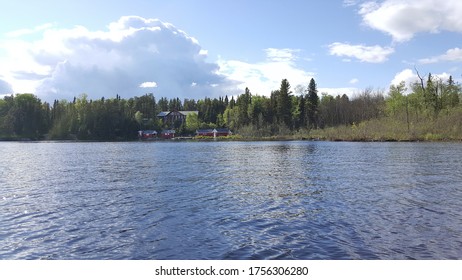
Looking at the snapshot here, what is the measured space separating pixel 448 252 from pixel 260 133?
149 meters

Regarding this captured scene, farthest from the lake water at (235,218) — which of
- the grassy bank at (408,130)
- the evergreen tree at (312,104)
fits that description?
the evergreen tree at (312,104)

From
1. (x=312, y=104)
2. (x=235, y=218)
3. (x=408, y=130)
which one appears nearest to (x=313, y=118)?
(x=312, y=104)

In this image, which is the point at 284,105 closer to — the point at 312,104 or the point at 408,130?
the point at 312,104

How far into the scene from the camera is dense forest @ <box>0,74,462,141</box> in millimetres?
101438

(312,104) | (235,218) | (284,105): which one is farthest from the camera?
(284,105)

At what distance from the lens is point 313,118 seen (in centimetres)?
15875

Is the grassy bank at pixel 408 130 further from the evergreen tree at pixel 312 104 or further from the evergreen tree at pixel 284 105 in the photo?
the evergreen tree at pixel 284 105

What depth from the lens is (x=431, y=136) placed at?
299 ft

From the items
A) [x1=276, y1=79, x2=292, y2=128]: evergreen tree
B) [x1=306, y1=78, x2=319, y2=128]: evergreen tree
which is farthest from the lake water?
[x1=276, y1=79, x2=292, y2=128]: evergreen tree

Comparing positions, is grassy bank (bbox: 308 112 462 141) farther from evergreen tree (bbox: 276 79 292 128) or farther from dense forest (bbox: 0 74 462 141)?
evergreen tree (bbox: 276 79 292 128)

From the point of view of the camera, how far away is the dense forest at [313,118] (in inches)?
3994

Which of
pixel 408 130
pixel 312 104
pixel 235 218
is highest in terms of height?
pixel 312 104
